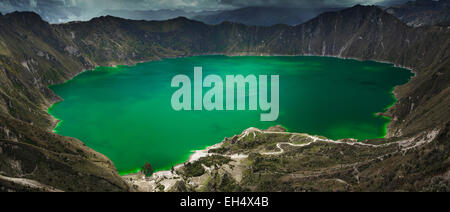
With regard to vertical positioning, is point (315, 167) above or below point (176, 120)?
below

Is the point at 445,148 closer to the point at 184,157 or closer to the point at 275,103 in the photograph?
the point at 184,157

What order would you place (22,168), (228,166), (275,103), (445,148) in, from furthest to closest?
1. (275,103)
2. (228,166)
3. (22,168)
4. (445,148)

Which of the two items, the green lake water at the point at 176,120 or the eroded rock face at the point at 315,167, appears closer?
the eroded rock face at the point at 315,167

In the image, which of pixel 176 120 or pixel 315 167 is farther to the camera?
pixel 176 120

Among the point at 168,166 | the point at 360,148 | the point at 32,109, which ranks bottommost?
the point at 168,166

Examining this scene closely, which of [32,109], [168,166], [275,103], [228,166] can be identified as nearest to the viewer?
[228,166]

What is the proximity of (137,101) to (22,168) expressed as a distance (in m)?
99.7

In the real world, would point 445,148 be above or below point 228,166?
above

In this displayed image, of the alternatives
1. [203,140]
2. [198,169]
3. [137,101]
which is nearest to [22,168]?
[198,169]

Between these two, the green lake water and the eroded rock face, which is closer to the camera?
the eroded rock face

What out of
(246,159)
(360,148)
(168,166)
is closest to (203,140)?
(168,166)
